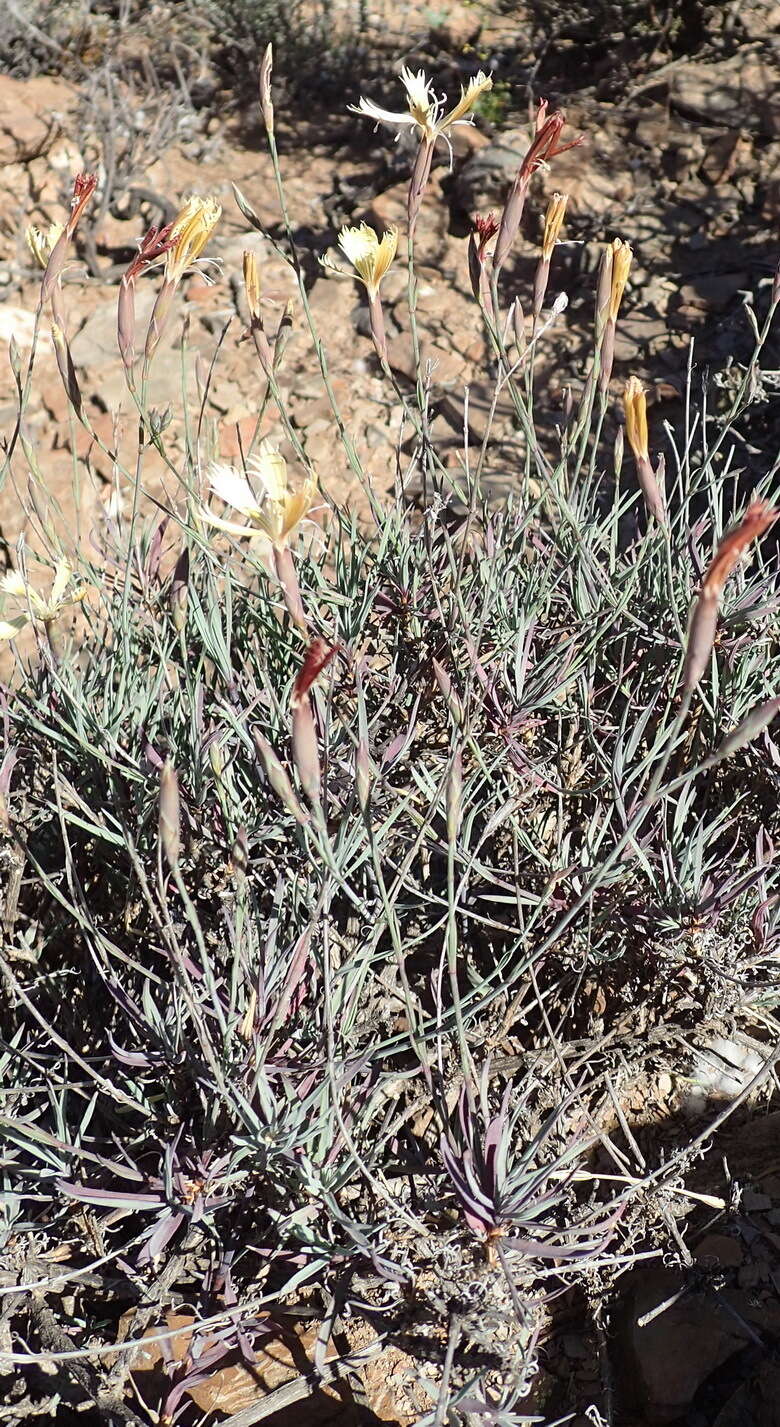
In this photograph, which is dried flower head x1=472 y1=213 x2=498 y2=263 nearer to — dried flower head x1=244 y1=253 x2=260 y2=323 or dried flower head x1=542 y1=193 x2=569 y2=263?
dried flower head x1=542 y1=193 x2=569 y2=263

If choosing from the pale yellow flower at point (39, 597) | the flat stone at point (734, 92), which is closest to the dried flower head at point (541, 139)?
the pale yellow flower at point (39, 597)

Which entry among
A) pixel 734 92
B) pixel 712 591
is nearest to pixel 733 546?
pixel 712 591

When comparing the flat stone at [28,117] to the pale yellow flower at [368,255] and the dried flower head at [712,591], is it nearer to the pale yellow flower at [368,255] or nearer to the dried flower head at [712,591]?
the pale yellow flower at [368,255]

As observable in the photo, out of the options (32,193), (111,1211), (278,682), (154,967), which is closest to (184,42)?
(32,193)

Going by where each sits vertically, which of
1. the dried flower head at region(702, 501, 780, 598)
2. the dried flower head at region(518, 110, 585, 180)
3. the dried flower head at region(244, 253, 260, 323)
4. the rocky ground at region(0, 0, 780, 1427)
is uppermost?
the dried flower head at region(518, 110, 585, 180)

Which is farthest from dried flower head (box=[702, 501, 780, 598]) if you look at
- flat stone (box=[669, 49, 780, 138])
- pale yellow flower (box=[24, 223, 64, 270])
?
flat stone (box=[669, 49, 780, 138])

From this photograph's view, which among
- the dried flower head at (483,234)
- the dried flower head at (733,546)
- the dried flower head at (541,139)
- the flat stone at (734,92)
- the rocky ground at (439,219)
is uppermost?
the dried flower head at (541,139)
